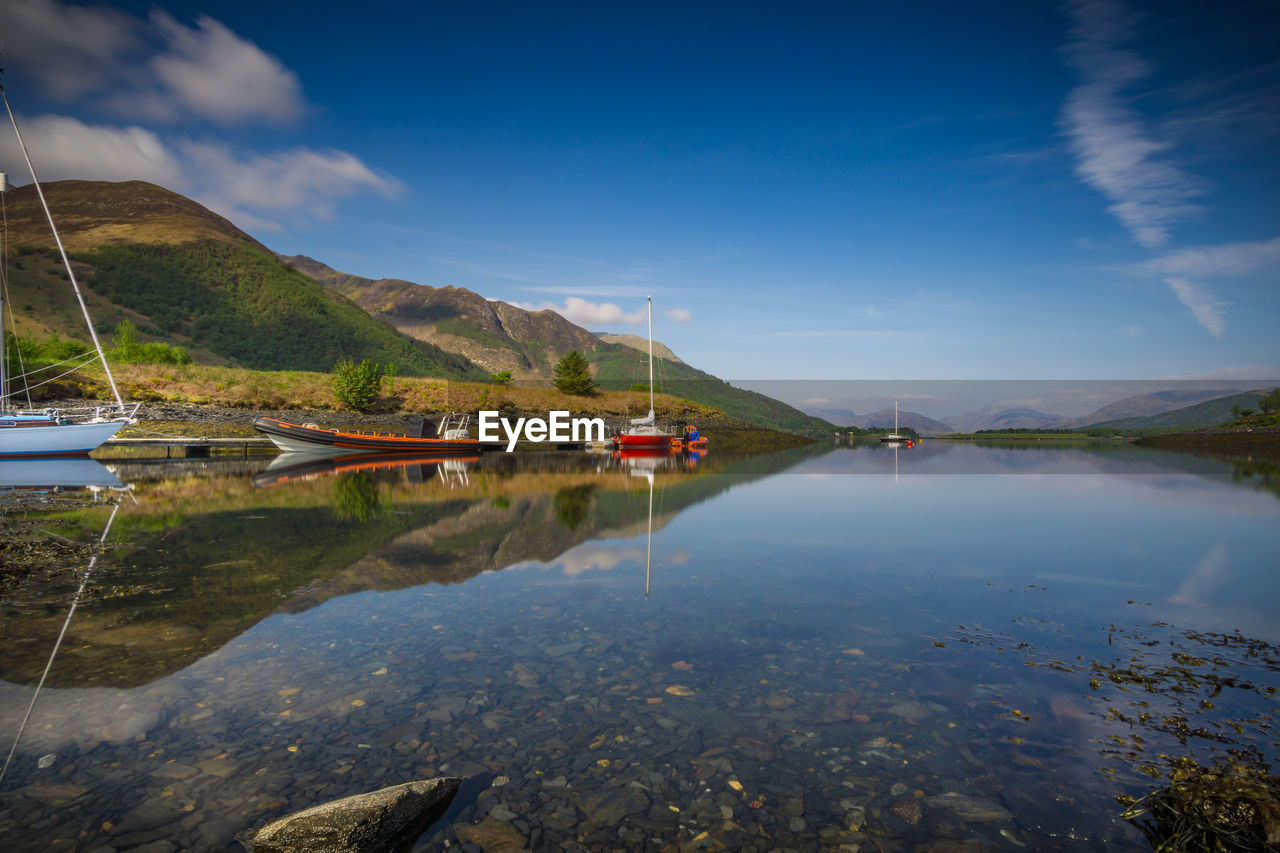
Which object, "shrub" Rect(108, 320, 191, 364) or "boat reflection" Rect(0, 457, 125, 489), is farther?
"shrub" Rect(108, 320, 191, 364)

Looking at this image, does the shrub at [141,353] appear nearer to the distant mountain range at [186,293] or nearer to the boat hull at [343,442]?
the boat hull at [343,442]

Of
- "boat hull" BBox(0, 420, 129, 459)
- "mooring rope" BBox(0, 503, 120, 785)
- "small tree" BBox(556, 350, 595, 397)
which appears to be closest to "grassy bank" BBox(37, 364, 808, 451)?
"small tree" BBox(556, 350, 595, 397)

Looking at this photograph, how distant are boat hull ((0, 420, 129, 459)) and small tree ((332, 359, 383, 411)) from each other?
30.5 metres

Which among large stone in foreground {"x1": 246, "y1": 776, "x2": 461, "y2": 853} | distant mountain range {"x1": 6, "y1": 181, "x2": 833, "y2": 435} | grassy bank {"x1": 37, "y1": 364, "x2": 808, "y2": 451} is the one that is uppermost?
distant mountain range {"x1": 6, "y1": 181, "x2": 833, "y2": 435}

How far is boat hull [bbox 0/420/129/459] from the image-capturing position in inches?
1514

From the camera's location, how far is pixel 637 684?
6785mm

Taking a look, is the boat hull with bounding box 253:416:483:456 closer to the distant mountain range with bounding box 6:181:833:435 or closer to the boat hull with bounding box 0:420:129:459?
the boat hull with bounding box 0:420:129:459

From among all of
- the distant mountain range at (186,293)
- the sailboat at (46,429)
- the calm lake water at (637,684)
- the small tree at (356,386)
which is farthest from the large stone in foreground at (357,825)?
the distant mountain range at (186,293)

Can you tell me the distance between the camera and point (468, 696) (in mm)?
6430

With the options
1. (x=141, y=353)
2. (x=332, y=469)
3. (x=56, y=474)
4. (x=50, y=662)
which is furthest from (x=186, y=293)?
(x=50, y=662)

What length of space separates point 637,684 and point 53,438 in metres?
50.5

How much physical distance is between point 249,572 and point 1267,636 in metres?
16.1

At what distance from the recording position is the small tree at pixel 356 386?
237 feet

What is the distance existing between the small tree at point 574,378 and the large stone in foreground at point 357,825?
93.0 m
